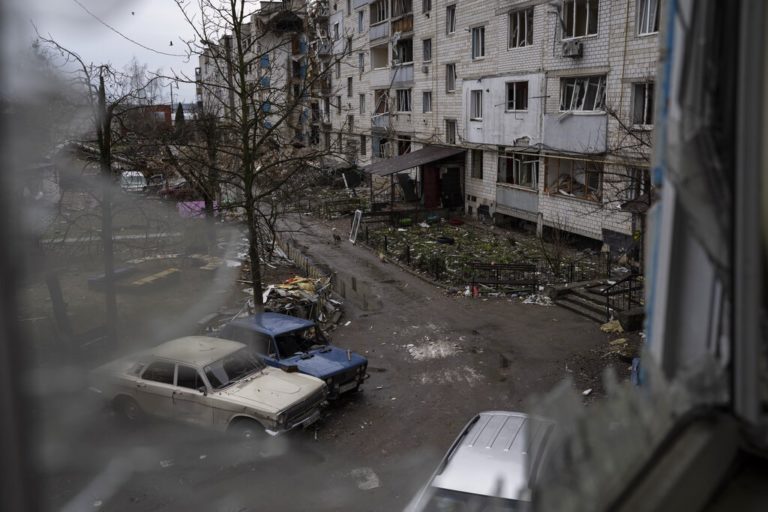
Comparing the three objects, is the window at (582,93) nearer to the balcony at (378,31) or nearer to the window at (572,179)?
the window at (572,179)

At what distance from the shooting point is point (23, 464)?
915 millimetres

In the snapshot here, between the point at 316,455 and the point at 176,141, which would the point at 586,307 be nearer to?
the point at 316,455

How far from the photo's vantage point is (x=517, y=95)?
71.6 ft

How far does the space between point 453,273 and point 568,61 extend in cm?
791

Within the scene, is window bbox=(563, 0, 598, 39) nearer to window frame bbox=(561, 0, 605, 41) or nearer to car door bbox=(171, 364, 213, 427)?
window frame bbox=(561, 0, 605, 41)

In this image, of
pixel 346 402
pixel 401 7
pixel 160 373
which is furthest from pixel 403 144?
pixel 160 373

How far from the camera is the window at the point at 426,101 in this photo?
94.2ft

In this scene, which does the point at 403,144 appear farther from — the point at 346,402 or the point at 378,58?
the point at 346,402

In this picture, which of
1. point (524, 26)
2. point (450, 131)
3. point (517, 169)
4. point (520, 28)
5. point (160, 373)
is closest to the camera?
point (160, 373)

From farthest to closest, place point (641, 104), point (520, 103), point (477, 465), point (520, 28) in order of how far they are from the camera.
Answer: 1. point (520, 103)
2. point (520, 28)
3. point (641, 104)
4. point (477, 465)

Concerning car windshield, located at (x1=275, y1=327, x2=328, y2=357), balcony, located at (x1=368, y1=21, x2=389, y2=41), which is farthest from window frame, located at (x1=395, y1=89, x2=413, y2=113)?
car windshield, located at (x1=275, y1=327, x2=328, y2=357)

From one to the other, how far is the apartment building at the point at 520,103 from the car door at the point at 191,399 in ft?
17.7

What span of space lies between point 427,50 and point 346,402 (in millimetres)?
22610

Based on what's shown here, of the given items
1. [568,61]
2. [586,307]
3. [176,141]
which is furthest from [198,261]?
[568,61]
